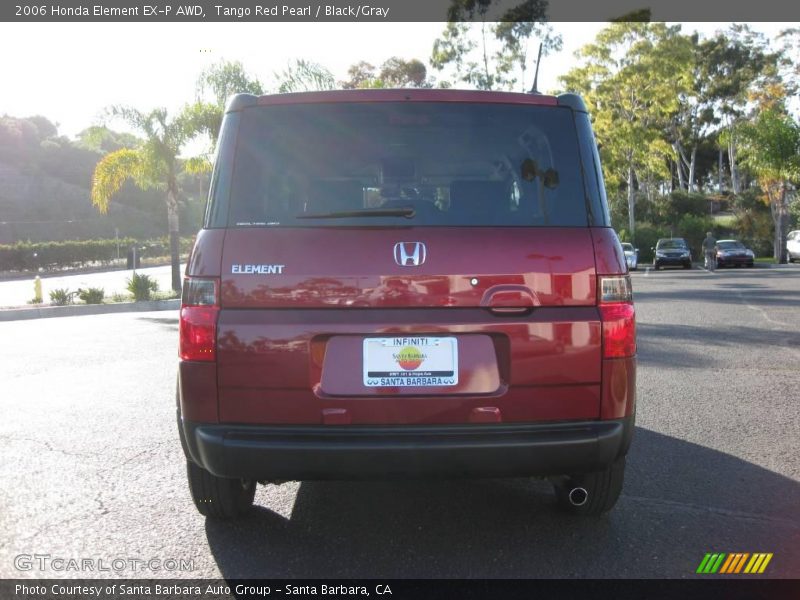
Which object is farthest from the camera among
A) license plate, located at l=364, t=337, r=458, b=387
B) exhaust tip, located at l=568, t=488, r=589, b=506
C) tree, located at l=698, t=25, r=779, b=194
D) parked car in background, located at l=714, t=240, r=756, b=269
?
tree, located at l=698, t=25, r=779, b=194

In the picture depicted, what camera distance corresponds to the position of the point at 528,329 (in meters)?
3.07

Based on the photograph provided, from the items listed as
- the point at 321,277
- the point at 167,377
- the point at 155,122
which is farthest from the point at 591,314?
the point at 155,122

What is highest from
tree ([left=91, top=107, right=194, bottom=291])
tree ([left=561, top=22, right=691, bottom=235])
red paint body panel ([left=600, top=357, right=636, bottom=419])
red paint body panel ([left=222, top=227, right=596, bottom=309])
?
tree ([left=561, top=22, right=691, bottom=235])

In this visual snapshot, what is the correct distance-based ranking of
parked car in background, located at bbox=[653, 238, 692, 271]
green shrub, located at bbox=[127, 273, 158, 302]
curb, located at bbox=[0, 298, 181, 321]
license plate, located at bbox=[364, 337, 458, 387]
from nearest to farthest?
license plate, located at bbox=[364, 337, 458, 387]
curb, located at bbox=[0, 298, 181, 321]
green shrub, located at bbox=[127, 273, 158, 302]
parked car in background, located at bbox=[653, 238, 692, 271]

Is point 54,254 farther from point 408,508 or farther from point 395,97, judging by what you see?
point 395,97

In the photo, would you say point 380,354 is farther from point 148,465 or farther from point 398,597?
→ point 148,465

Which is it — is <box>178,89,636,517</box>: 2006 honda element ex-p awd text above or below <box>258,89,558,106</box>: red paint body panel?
below

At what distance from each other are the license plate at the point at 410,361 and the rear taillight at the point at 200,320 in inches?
24.3

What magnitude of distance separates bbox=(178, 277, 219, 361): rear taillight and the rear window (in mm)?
353

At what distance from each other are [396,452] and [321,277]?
0.74m

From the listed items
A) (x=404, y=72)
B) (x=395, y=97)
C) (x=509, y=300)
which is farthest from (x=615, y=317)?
(x=404, y=72)

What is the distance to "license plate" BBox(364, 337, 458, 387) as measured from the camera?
3039mm

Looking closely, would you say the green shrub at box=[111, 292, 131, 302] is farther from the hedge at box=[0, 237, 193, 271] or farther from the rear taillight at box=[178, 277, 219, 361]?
the rear taillight at box=[178, 277, 219, 361]

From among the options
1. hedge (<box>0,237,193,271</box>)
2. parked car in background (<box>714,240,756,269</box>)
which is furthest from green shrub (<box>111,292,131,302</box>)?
parked car in background (<box>714,240,756,269</box>)
